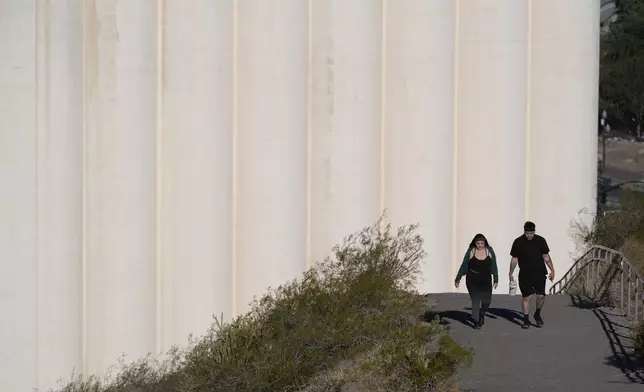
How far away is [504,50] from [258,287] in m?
5.58

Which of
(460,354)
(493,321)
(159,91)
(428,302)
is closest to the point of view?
(460,354)

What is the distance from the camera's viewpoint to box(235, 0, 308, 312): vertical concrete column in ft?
56.5

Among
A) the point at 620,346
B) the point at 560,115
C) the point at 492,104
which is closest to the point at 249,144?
the point at 492,104

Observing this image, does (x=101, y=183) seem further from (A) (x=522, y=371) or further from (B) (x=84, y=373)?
(A) (x=522, y=371)

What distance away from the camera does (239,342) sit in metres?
14.8

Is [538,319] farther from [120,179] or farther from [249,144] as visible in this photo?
[120,179]

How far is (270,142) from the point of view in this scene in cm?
1739

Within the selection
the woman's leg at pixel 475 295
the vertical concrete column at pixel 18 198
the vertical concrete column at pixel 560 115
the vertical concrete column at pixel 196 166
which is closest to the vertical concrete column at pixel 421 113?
the vertical concrete column at pixel 560 115

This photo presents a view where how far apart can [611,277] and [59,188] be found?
28.7ft

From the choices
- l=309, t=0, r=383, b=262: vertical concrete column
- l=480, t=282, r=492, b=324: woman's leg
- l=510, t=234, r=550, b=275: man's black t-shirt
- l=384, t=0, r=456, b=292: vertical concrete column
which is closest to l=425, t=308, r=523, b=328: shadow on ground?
l=480, t=282, r=492, b=324: woman's leg

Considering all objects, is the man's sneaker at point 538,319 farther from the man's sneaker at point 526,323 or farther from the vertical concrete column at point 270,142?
the vertical concrete column at point 270,142

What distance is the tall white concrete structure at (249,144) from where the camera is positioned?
56.3 feet

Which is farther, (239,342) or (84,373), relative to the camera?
(84,373)

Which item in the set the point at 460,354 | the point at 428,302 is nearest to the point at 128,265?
the point at 428,302
